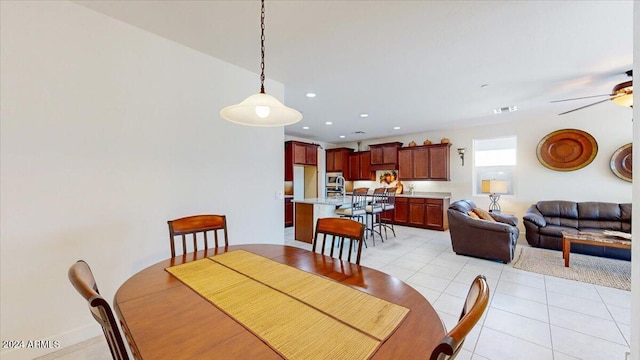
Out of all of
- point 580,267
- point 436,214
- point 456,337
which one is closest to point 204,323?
point 456,337

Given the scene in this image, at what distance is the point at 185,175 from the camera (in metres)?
2.44

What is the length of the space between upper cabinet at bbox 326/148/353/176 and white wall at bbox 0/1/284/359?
562 cm

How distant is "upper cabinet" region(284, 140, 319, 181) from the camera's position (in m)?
6.26

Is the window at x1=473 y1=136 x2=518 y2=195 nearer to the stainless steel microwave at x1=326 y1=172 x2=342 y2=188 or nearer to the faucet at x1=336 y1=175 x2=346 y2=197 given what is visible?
the faucet at x1=336 y1=175 x2=346 y2=197

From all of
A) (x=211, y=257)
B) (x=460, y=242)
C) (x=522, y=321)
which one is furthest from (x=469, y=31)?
(x=460, y=242)

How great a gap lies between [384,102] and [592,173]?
4.41 m

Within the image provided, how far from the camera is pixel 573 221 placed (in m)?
4.55

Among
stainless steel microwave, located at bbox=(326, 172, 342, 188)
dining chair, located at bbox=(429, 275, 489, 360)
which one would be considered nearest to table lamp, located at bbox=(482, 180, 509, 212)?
stainless steel microwave, located at bbox=(326, 172, 342, 188)

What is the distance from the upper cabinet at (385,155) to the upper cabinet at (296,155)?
198 cm

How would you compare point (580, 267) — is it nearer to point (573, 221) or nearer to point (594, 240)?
point (594, 240)

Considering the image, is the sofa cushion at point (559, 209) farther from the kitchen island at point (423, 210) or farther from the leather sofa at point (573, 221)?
the kitchen island at point (423, 210)

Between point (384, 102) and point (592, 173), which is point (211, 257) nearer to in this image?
point (384, 102)

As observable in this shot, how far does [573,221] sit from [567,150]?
1.48 meters

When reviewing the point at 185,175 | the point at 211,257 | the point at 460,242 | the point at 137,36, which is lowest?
the point at 460,242
